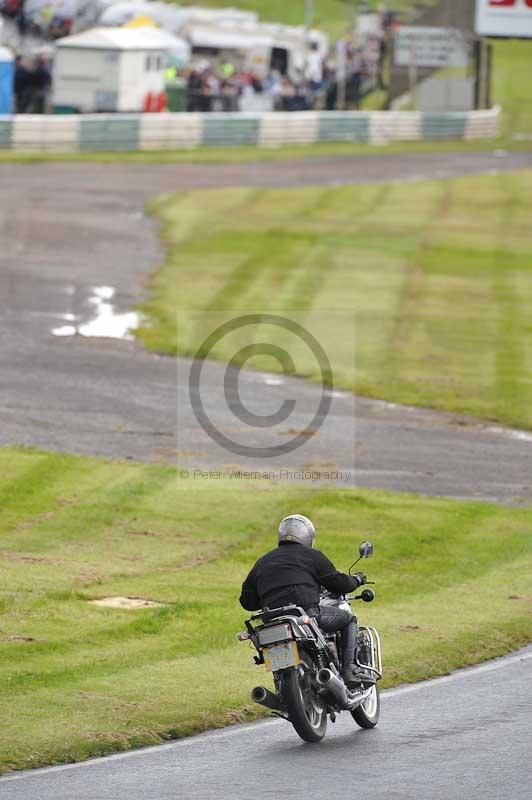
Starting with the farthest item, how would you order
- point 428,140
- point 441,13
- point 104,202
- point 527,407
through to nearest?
point 441,13, point 428,140, point 104,202, point 527,407

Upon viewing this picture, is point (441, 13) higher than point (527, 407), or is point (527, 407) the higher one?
point (441, 13)

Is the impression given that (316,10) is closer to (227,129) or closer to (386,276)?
(227,129)

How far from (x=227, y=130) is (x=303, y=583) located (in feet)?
164

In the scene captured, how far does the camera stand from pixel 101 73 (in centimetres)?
5838

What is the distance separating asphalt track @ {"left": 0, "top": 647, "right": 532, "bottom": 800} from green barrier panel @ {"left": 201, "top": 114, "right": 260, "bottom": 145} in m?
48.6

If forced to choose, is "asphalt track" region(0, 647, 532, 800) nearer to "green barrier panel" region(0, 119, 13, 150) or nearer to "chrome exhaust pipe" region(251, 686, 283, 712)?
"chrome exhaust pipe" region(251, 686, 283, 712)

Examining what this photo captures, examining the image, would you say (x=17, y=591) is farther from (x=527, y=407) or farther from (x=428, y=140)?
(x=428, y=140)

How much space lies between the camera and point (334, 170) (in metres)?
54.9

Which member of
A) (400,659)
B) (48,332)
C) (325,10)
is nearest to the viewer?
(400,659)

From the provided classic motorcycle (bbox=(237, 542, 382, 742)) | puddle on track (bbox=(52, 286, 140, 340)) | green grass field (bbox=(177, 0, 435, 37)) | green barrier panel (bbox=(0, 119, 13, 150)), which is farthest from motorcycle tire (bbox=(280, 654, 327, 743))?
green grass field (bbox=(177, 0, 435, 37))

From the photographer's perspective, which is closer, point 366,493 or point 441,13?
point 366,493

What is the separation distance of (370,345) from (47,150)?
86.3 ft

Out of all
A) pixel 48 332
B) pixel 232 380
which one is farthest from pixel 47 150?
pixel 232 380

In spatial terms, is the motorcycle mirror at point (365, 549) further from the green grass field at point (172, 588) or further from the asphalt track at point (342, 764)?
the green grass field at point (172, 588)
